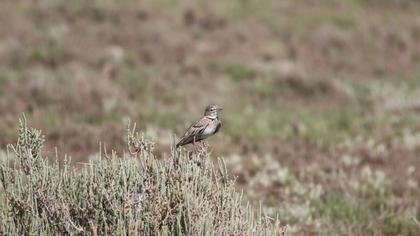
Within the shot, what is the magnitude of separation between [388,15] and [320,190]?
53.6ft

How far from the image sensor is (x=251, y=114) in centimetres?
1401

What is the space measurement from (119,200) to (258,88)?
11.4 metres

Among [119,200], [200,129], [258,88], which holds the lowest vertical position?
[119,200]

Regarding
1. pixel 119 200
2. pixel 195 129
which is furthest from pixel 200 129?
pixel 119 200

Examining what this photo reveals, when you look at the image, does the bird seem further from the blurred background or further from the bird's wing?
the blurred background

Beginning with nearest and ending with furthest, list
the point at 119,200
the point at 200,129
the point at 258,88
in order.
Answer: the point at 119,200, the point at 200,129, the point at 258,88

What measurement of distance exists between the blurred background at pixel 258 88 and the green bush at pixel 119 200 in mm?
2556

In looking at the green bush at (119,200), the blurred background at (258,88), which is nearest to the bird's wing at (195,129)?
the green bush at (119,200)

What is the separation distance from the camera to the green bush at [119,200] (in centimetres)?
473

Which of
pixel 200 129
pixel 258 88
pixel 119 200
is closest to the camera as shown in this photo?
pixel 119 200

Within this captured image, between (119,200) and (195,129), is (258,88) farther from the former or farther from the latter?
(119,200)

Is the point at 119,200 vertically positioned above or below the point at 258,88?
below

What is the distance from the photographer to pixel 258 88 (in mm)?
16047

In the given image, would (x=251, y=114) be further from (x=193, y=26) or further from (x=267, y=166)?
(x=193, y=26)
